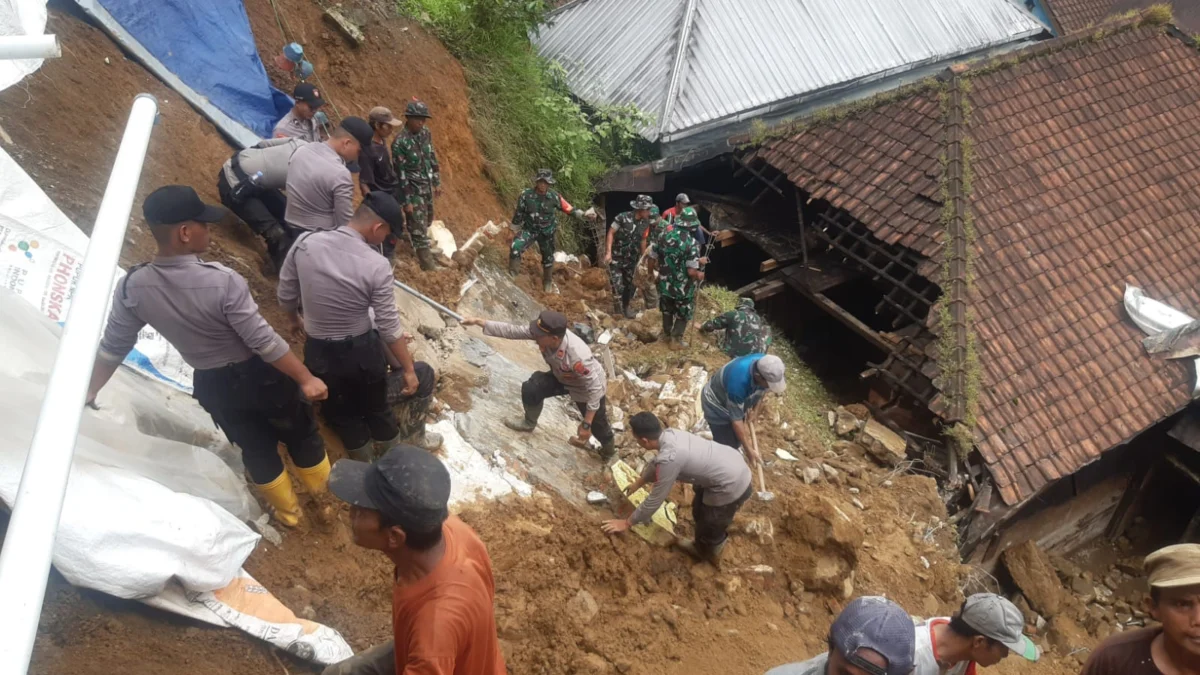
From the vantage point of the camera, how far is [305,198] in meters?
4.62

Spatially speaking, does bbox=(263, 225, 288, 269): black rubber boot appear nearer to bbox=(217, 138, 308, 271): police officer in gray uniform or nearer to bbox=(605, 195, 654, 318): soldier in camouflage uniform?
bbox=(217, 138, 308, 271): police officer in gray uniform

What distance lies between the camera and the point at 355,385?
4004 millimetres

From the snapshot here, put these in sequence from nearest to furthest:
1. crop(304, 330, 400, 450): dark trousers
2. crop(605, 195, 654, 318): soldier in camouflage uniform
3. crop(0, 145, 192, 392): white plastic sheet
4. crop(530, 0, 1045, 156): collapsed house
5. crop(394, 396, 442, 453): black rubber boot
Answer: crop(0, 145, 192, 392): white plastic sheet, crop(304, 330, 400, 450): dark trousers, crop(394, 396, 442, 453): black rubber boot, crop(605, 195, 654, 318): soldier in camouflage uniform, crop(530, 0, 1045, 156): collapsed house

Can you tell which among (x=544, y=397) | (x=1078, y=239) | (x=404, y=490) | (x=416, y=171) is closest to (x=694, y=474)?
(x=544, y=397)

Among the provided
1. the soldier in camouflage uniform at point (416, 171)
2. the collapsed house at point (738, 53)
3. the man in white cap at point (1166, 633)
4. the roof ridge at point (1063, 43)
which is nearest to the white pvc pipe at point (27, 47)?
the man in white cap at point (1166, 633)

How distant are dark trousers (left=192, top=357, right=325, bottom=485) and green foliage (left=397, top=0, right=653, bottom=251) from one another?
22.2ft

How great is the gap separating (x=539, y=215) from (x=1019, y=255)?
5.61 metres

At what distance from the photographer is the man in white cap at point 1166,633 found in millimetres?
2748

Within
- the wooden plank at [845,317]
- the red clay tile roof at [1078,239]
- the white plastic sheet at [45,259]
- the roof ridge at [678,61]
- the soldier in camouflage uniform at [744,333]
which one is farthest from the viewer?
the roof ridge at [678,61]

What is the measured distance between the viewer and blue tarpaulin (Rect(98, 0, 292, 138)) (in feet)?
21.5

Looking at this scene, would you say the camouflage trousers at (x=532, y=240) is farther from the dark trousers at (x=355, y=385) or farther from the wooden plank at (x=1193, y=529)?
the wooden plank at (x=1193, y=529)

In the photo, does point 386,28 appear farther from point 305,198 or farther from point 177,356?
point 177,356

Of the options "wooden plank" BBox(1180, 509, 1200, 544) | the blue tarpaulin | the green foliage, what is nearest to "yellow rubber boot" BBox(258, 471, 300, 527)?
the blue tarpaulin

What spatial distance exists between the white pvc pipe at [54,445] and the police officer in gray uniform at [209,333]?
859mm
